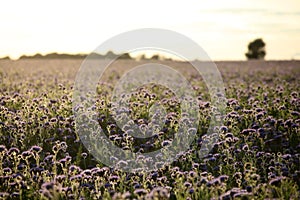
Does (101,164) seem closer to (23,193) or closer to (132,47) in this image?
(23,193)

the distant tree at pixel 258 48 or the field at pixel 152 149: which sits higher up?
the distant tree at pixel 258 48

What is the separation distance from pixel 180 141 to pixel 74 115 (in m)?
2.27

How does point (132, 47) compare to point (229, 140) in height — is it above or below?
above

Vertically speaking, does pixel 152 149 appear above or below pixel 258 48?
below

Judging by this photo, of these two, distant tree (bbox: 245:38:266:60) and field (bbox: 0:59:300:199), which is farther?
distant tree (bbox: 245:38:266:60)

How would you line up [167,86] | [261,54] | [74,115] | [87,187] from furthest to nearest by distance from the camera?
[261,54], [167,86], [74,115], [87,187]

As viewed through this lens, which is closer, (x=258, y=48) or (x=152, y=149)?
(x=152, y=149)

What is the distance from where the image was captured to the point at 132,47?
1018 cm

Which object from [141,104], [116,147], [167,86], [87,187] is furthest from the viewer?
[167,86]

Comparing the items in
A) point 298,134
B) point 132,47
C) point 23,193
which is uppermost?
point 132,47

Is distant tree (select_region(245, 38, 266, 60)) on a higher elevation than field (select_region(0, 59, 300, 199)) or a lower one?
higher

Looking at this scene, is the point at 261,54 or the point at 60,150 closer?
the point at 60,150

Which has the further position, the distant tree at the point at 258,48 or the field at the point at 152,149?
the distant tree at the point at 258,48

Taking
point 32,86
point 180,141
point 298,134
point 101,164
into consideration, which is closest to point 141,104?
point 180,141
